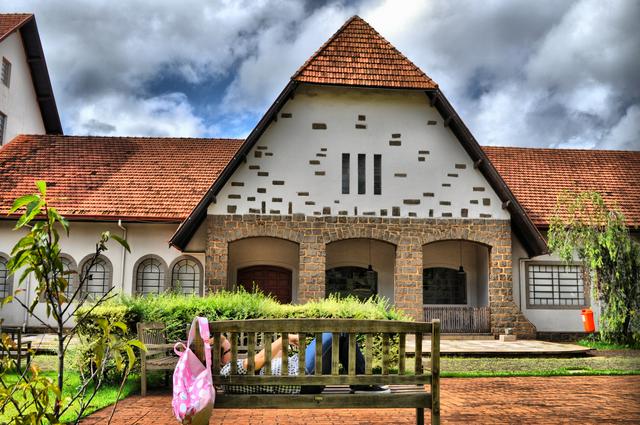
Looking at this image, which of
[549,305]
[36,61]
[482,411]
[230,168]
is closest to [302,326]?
[482,411]

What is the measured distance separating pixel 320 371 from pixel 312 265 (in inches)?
473

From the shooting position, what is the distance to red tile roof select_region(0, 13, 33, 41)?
838 inches

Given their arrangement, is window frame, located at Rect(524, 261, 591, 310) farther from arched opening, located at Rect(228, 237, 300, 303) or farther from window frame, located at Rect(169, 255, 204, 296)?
window frame, located at Rect(169, 255, 204, 296)

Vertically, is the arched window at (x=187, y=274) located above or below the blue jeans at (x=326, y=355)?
above

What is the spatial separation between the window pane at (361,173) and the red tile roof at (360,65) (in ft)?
6.16

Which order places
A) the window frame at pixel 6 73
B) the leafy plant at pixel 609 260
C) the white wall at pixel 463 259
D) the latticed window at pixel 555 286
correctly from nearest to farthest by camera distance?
the leafy plant at pixel 609 260 → the latticed window at pixel 555 286 → the white wall at pixel 463 259 → the window frame at pixel 6 73

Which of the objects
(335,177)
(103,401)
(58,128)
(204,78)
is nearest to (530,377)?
(103,401)

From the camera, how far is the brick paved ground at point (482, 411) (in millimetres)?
6656

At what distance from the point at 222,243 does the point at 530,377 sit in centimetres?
874

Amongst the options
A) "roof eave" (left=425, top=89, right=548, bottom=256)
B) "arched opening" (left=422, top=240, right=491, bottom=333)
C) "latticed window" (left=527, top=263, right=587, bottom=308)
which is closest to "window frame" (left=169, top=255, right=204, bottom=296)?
"arched opening" (left=422, top=240, right=491, bottom=333)

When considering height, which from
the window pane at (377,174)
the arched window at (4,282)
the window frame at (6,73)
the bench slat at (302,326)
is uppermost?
the window frame at (6,73)

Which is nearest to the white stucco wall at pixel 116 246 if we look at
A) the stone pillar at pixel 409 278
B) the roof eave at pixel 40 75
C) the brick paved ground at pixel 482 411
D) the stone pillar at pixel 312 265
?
the stone pillar at pixel 312 265

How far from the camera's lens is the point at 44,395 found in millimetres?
3412

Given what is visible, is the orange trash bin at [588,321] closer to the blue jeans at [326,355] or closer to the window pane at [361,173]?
the window pane at [361,173]
